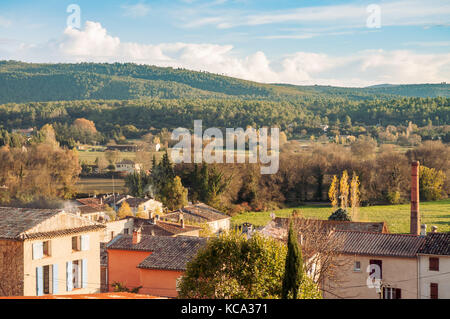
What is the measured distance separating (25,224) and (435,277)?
14.0 metres

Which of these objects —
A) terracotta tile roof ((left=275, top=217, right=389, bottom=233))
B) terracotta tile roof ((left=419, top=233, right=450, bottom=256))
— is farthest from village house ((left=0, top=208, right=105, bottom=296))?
terracotta tile roof ((left=275, top=217, right=389, bottom=233))

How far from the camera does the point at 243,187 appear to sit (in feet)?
166

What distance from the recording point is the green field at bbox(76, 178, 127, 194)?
50.0 metres

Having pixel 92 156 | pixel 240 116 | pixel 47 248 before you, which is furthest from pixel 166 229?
pixel 240 116

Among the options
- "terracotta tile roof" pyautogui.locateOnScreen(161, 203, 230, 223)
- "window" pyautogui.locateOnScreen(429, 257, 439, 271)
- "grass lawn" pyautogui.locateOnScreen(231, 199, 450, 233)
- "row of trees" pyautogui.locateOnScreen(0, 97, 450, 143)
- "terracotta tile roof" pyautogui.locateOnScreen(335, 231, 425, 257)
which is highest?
"row of trees" pyautogui.locateOnScreen(0, 97, 450, 143)

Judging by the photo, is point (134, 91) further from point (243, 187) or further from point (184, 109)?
point (243, 187)

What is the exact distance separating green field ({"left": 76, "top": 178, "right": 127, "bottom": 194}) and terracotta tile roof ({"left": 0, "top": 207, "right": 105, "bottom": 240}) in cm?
3144

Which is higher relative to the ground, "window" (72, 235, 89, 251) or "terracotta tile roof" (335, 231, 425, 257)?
"window" (72, 235, 89, 251)

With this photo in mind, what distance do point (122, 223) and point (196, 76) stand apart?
355 ft

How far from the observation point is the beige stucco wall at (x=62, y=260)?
607 inches

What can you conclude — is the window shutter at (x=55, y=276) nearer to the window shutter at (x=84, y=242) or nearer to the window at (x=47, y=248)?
the window at (x=47, y=248)

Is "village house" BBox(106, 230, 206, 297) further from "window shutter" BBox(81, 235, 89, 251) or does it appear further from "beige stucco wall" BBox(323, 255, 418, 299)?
"beige stucco wall" BBox(323, 255, 418, 299)
